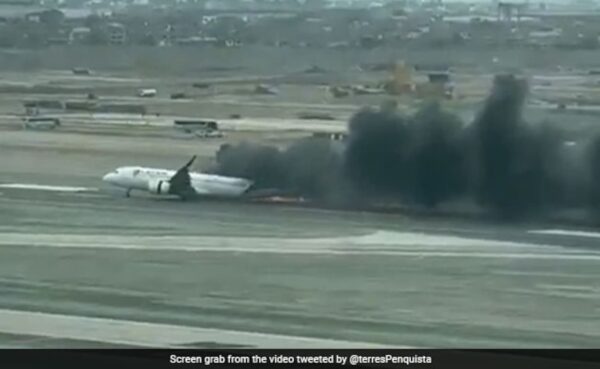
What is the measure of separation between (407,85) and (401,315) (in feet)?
2.33

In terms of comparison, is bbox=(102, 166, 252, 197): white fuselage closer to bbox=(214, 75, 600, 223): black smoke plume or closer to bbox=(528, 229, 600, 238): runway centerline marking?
bbox=(214, 75, 600, 223): black smoke plume

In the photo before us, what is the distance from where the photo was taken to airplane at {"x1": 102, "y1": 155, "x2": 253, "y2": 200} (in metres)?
4.18

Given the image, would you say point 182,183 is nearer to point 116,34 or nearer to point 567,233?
point 116,34

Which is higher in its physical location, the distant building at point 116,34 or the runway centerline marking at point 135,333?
the distant building at point 116,34

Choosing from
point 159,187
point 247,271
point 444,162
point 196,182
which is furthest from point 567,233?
point 159,187

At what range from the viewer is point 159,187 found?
418cm

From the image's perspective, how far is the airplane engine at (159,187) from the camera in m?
4.18

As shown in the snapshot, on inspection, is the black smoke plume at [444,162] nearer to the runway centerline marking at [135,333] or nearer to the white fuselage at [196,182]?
the white fuselage at [196,182]

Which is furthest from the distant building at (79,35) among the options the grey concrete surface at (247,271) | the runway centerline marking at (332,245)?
the runway centerline marking at (332,245)
